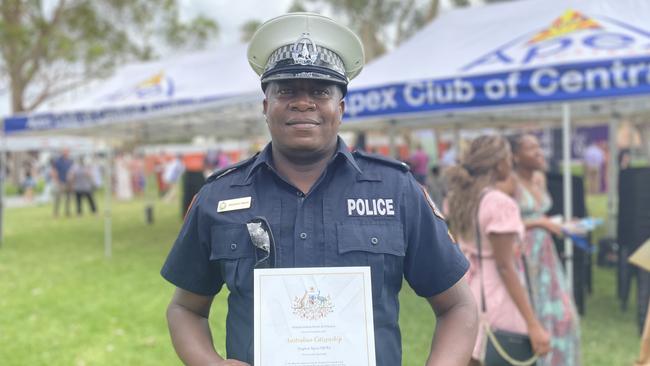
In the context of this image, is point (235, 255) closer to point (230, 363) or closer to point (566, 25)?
point (230, 363)

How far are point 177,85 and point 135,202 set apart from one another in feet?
39.1

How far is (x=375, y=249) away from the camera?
146 cm

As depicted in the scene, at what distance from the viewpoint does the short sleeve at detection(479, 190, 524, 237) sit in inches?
115

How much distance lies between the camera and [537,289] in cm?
352

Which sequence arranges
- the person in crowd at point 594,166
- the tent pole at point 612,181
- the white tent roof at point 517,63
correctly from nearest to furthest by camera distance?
the white tent roof at point 517,63
the tent pole at point 612,181
the person in crowd at point 594,166

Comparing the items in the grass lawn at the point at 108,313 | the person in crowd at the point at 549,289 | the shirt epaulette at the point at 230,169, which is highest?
the shirt epaulette at the point at 230,169

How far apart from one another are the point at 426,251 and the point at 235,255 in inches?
18.8

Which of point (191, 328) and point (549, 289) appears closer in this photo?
point (191, 328)

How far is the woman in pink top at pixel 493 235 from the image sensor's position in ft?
9.69

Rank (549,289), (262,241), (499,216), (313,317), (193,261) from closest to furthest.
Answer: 1. (313,317)
2. (262,241)
3. (193,261)
4. (499,216)
5. (549,289)

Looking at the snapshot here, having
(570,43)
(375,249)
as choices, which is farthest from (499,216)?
(570,43)

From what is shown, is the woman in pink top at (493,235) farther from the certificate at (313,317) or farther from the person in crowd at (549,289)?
the certificate at (313,317)

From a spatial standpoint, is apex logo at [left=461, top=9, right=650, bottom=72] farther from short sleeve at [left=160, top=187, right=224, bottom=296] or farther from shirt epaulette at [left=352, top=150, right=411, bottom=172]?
short sleeve at [left=160, top=187, right=224, bottom=296]

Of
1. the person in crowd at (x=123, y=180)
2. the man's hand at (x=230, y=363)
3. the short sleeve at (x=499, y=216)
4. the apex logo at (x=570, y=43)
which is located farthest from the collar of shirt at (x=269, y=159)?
the person in crowd at (x=123, y=180)
